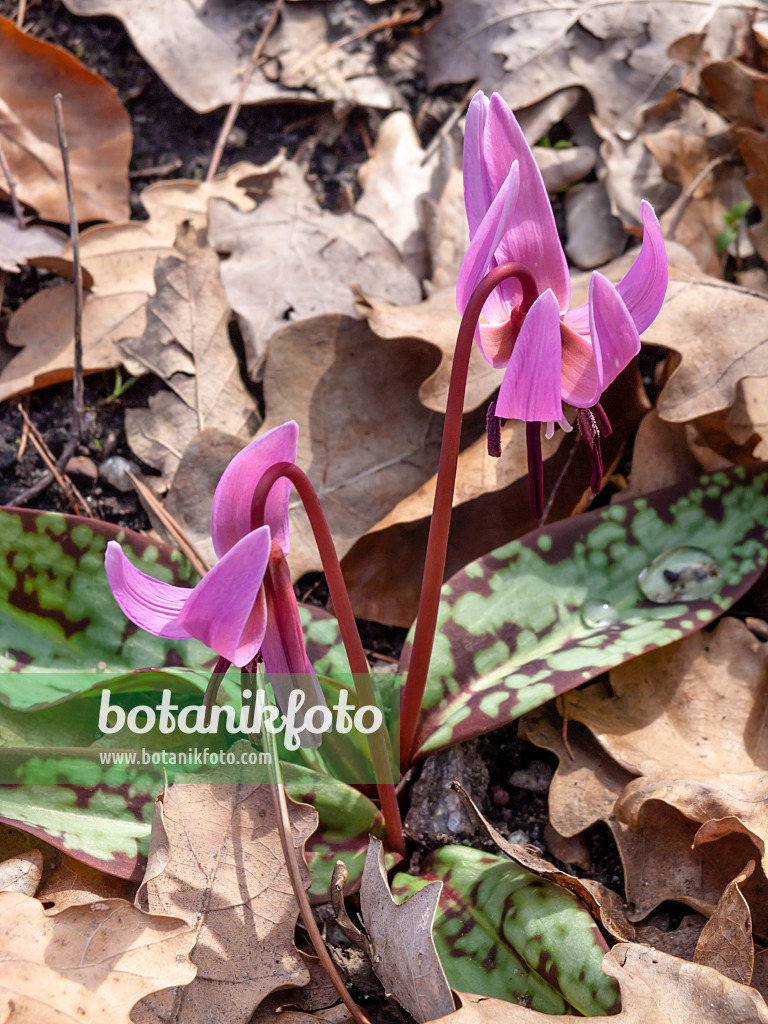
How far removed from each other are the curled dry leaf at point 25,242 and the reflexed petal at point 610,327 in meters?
2.00

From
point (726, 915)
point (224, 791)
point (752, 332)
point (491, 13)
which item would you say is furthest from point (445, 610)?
point (491, 13)

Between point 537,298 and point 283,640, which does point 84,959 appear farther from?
point 537,298

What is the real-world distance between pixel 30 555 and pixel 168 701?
0.46 meters

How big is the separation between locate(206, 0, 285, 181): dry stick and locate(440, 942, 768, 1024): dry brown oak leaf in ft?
8.42

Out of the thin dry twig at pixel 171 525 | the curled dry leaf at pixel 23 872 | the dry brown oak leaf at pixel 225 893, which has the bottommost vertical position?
the curled dry leaf at pixel 23 872

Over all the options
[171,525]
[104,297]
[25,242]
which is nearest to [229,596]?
[171,525]

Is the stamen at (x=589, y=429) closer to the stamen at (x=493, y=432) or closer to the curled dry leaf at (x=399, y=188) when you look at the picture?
the stamen at (x=493, y=432)

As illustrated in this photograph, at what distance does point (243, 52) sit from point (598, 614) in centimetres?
239

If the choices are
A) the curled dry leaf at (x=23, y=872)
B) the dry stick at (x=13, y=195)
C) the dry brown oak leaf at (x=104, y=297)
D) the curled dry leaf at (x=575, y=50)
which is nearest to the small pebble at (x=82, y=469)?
the dry brown oak leaf at (x=104, y=297)

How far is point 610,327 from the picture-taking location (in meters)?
1.24

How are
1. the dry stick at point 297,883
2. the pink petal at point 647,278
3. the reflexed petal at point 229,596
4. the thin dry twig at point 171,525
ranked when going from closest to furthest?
1. the reflexed petal at point 229,596
2. the pink petal at point 647,278
3. the dry stick at point 297,883
4. the thin dry twig at point 171,525

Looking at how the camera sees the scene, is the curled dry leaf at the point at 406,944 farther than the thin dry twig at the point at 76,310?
No

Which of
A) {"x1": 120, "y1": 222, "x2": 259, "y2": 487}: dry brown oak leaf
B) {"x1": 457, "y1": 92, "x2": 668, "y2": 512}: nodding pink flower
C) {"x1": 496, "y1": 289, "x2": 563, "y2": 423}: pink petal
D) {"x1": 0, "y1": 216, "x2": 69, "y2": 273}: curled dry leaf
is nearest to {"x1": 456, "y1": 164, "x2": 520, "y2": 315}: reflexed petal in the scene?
{"x1": 457, "y1": 92, "x2": 668, "y2": 512}: nodding pink flower

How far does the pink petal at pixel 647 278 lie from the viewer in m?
1.27
